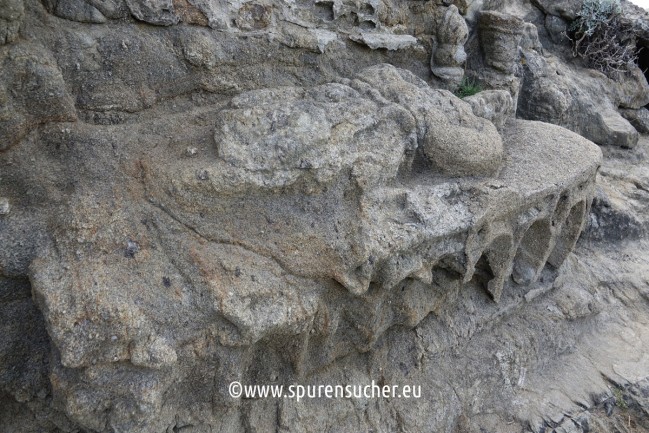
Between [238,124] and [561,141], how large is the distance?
2229mm

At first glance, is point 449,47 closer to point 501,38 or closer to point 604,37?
point 501,38

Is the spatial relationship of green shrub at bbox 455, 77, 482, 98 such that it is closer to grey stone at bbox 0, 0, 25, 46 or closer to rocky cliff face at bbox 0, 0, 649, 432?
rocky cliff face at bbox 0, 0, 649, 432

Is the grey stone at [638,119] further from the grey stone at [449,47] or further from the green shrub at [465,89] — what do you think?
the grey stone at [449,47]

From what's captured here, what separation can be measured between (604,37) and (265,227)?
17.8ft

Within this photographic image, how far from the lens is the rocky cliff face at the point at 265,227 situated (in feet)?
7.05

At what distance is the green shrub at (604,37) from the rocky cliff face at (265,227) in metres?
3.11

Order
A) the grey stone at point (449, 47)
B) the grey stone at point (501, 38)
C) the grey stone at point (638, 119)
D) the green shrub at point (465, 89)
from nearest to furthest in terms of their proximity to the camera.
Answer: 1. the grey stone at point (449, 47)
2. the green shrub at point (465, 89)
3. the grey stone at point (501, 38)
4. the grey stone at point (638, 119)

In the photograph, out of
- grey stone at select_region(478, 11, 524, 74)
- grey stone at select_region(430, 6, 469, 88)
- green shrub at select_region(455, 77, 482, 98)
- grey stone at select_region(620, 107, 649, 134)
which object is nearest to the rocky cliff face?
grey stone at select_region(430, 6, 469, 88)

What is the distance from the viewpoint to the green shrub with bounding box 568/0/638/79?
5.90 meters

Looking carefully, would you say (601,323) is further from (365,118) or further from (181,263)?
(181,263)

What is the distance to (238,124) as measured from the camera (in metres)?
2.44

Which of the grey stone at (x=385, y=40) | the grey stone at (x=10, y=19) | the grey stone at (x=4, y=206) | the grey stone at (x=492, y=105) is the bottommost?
the grey stone at (x=492, y=105)

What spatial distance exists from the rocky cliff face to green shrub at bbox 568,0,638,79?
3.11 metres

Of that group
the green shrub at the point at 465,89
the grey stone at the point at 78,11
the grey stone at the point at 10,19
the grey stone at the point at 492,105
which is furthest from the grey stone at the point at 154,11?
the green shrub at the point at 465,89
